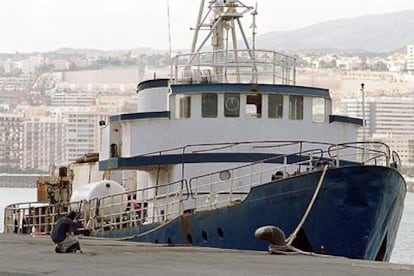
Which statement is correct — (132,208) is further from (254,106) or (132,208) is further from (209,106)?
(254,106)

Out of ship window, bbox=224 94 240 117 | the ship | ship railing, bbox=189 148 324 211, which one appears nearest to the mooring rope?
Result: the ship

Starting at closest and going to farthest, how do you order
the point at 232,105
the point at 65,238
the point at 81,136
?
the point at 65,238
the point at 232,105
the point at 81,136

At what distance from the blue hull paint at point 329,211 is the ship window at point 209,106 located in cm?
371

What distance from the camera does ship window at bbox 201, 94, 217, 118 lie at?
23406 mm

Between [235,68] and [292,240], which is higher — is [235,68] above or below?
above

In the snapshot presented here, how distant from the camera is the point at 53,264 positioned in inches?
583

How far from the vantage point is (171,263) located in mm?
15336

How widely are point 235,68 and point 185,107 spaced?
6.52 ft

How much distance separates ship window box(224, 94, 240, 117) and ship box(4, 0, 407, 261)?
0.03 m

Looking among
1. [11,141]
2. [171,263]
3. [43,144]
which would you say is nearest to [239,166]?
[171,263]

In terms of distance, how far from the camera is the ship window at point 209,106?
23.4 meters

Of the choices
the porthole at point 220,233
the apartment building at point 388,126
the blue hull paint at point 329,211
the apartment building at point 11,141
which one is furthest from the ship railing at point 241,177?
the apartment building at point 11,141

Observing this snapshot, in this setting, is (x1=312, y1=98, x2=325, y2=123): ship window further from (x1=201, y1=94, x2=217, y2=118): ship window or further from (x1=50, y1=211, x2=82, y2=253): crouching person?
(x1=50, y1=211, x2=82, y2=253): crouching person

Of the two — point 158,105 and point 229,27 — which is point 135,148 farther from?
point 229,27
